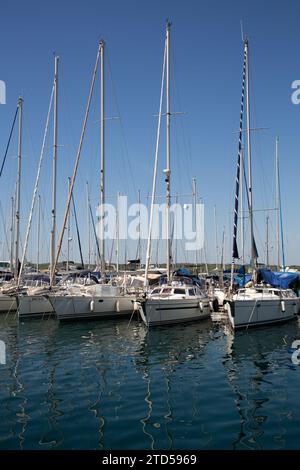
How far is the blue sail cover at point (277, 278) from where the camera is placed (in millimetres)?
32344

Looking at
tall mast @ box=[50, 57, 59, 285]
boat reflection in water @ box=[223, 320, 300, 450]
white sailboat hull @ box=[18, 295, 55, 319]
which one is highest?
tall mast @ box=[50, 57, 59, 285]

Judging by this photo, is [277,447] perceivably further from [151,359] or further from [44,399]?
[151,359]

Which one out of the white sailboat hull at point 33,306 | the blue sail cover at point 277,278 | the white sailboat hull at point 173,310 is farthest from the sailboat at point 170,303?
the white sailboat hull at point 33,306

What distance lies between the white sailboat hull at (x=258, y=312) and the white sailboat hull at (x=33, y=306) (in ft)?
47.0

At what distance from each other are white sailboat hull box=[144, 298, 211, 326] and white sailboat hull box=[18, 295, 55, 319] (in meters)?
9.78

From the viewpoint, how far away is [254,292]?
2803 centimetres

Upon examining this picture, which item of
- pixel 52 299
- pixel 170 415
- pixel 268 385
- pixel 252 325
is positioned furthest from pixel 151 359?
pixel 52 299

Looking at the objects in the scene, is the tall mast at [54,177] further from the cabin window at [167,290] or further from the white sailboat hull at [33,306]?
the cabin window at [167,290]

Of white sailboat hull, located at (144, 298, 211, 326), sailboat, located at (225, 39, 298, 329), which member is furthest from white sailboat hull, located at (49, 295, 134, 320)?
sailboat, located at (225, 39, 298, 329)

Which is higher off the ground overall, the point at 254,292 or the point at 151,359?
the point at 254,292

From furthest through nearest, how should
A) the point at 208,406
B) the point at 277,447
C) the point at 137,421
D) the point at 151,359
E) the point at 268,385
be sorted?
the point at 151,359
the point at 268,385
the point at 208,406
the point at 137,421
the point at 277,447

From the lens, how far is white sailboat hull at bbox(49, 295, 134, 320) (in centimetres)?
2930

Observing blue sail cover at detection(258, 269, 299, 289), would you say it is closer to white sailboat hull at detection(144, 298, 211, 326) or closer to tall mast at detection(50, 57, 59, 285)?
white sailboat hull at detection(144, 298, 211, 326)

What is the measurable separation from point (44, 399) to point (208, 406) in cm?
518
